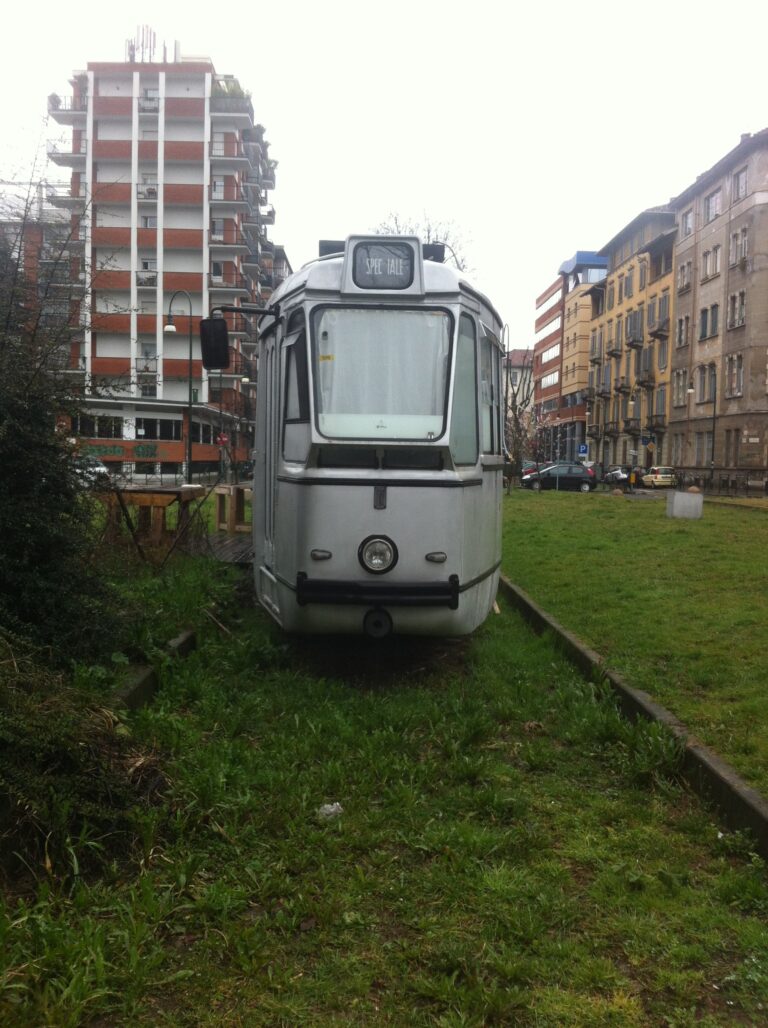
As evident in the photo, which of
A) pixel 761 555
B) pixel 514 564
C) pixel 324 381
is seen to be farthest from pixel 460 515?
pixel 761 555

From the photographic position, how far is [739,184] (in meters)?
57.1

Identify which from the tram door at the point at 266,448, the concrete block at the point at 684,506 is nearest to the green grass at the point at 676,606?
the concrete block at the point at 684,506

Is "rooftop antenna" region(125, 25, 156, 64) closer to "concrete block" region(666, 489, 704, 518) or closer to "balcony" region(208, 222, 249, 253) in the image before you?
"balcony" region(208, 222, 249, 253)

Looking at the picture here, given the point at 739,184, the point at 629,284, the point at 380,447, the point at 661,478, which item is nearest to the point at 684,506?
the point at 380,447

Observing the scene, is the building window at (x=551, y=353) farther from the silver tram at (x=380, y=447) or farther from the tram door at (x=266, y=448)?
the silver tram at (x=380, y=447)

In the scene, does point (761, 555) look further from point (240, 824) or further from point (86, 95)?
point (86, 95)

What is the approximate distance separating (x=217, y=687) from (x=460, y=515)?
2.01m

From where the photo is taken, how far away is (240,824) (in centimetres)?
462

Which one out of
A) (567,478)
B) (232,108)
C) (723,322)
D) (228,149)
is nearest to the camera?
(567,478)

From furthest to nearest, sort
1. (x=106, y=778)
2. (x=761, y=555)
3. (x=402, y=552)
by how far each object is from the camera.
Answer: (x=761, y=555) < (x=402, y=552) < (x=106, y=778)

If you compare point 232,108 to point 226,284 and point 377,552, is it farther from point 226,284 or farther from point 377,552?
point 377,552

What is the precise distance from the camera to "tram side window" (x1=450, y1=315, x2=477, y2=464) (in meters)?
6.97

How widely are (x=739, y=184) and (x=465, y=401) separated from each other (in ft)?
185

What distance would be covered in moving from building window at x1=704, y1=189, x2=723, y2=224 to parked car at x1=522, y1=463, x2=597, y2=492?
693 inches
